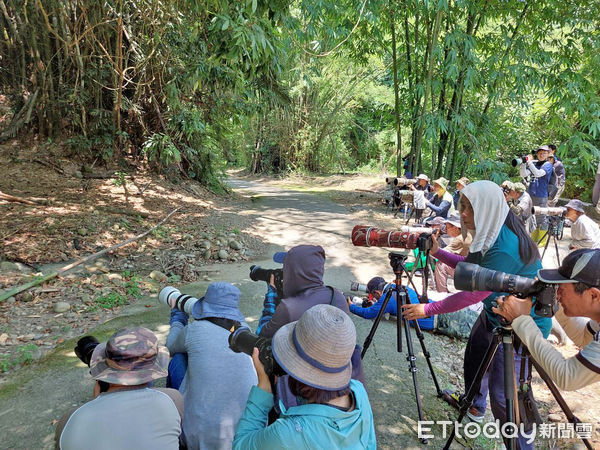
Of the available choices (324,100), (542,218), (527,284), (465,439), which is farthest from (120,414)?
(324,100)

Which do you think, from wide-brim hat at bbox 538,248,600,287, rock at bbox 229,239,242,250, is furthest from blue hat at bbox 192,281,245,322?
rock at bbox 229,239,242,250

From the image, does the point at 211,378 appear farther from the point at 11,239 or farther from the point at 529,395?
the point at 11,239

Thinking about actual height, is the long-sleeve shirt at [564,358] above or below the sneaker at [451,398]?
above

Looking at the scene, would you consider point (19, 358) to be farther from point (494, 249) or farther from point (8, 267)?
point (494, 249)

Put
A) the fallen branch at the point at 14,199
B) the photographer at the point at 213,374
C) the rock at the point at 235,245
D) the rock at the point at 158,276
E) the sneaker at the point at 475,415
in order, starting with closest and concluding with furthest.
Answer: the photographer at the point at 213,374 < the sneaker at the point at 475,415 < the rock at the point at 158,276 < the fallen branch at the point at 14,199 < the rock at the point at 235,245

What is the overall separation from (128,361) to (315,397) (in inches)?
27.5

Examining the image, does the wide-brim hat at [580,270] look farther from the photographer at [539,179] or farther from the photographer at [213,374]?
the photographer at [539,179]

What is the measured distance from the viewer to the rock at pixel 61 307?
4.02m

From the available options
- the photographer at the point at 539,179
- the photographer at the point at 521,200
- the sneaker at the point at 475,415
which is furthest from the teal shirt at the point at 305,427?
the photographer at the point at 539,179

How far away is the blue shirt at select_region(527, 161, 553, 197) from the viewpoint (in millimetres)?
6723

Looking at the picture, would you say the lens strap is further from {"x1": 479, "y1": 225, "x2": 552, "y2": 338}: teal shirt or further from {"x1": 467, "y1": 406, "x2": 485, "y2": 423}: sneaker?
{"x1": 467, "y1": 406, "x2": 485, "y2": 423}: sneaker

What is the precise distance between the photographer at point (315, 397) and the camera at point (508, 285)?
2.71 ft

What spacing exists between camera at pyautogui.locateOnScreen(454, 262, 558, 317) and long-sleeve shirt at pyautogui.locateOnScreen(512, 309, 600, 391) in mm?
96

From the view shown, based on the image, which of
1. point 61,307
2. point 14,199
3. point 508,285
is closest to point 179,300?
point 508,285
